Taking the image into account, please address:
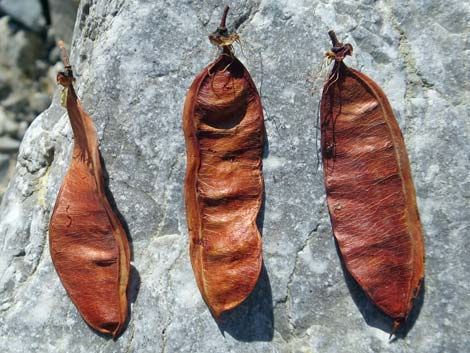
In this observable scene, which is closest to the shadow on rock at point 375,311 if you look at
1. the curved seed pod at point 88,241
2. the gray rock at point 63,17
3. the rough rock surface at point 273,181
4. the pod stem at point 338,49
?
the rough rock surface at point 273,181

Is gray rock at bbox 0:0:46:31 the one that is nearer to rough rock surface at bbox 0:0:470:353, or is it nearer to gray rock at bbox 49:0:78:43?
gray rock at bbox 49:0:78:43

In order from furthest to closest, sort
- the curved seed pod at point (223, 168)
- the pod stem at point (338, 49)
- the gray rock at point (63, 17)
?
the gray rock at point (63, 17), the curved seed pod at point (223, 168), the pod stem at point (338, 49)

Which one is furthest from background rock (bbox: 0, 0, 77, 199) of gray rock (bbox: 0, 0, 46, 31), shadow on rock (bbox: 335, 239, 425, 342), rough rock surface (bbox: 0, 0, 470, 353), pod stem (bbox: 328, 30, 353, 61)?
shadow on rock (bbox: 335, 239, 425, 342)

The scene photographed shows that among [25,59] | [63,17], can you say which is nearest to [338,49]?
[63,17]

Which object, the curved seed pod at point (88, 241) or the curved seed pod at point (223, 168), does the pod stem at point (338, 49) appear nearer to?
the curved seed pod at point (223, 168)

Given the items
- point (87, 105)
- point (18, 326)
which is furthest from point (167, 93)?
point (18, 326)

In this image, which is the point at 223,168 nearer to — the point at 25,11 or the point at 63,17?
the point at 63,17

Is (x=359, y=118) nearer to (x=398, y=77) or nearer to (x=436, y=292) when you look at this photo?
(x=398, y=77)
